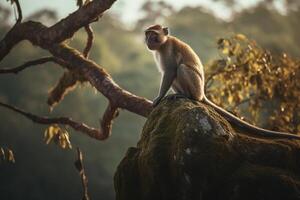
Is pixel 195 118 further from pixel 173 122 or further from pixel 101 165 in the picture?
pixel 101 165

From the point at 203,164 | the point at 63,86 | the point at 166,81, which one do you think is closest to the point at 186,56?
the point at 166,81

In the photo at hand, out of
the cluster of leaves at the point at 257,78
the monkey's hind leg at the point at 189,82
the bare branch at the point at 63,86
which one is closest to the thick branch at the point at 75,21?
the bare branch at the point at 63,86

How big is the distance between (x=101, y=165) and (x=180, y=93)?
25.8 meters

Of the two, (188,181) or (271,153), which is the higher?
(271,153)

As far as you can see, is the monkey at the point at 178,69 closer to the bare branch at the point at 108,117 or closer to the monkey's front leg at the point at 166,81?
the monkey's front leg at the point at 166,81

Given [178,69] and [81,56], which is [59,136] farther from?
[178,69]

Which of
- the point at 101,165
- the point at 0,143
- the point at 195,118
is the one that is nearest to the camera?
the point at 195,118

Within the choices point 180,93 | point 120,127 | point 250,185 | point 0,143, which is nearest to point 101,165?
point 120,127

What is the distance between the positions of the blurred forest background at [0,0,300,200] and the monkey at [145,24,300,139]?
20175 millimetres

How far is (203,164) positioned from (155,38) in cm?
319

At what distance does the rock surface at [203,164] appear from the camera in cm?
579

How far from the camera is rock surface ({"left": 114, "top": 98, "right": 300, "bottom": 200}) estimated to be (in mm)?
5793

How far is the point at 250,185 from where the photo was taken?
5.83m

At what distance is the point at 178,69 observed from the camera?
7977 mm
